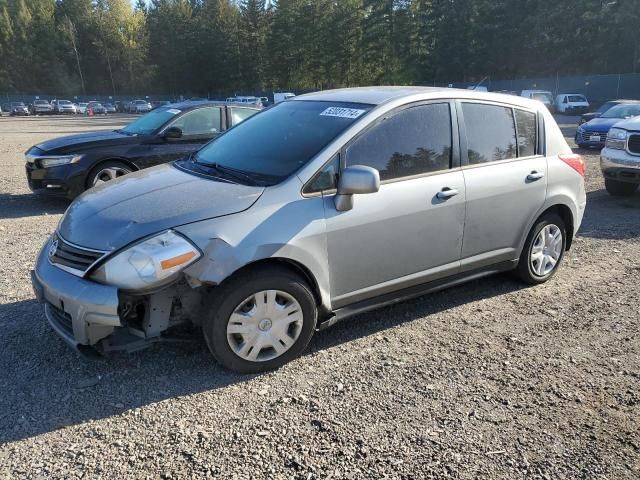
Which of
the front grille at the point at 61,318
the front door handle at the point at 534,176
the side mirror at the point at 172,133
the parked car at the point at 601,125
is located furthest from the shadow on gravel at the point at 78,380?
the parked car at the point at 601,125

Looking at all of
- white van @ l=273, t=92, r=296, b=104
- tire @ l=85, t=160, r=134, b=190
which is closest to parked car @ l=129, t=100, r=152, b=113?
white van @ l=273, t=92, r=296, b=104

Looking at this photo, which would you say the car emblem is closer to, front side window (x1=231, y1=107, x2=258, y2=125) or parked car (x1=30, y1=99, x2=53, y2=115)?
front side window (x1=231, y1=107, x2=258, y2=125)

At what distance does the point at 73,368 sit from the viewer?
136 inches

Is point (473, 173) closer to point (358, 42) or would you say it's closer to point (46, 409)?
point (46, 409)

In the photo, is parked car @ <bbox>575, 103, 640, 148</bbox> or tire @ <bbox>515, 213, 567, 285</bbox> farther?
parked car @ <bbox>575, 103, 640, 148</bbox>

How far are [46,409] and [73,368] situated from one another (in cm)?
44

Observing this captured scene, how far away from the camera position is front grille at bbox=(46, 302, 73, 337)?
3.18 metres

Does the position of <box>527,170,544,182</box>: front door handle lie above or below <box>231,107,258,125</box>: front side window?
below

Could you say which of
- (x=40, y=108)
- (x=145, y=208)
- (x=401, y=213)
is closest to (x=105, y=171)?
(x=145, y=208)

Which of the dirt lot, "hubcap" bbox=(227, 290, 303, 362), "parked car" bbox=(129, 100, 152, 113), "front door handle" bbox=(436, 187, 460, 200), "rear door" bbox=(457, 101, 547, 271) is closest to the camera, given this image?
the dirt lot

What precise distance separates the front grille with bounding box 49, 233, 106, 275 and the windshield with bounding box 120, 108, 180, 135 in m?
5.32

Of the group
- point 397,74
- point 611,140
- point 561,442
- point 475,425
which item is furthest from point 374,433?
point 397,74

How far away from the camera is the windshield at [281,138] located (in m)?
3.69

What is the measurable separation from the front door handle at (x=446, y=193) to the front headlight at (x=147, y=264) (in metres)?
1.90
